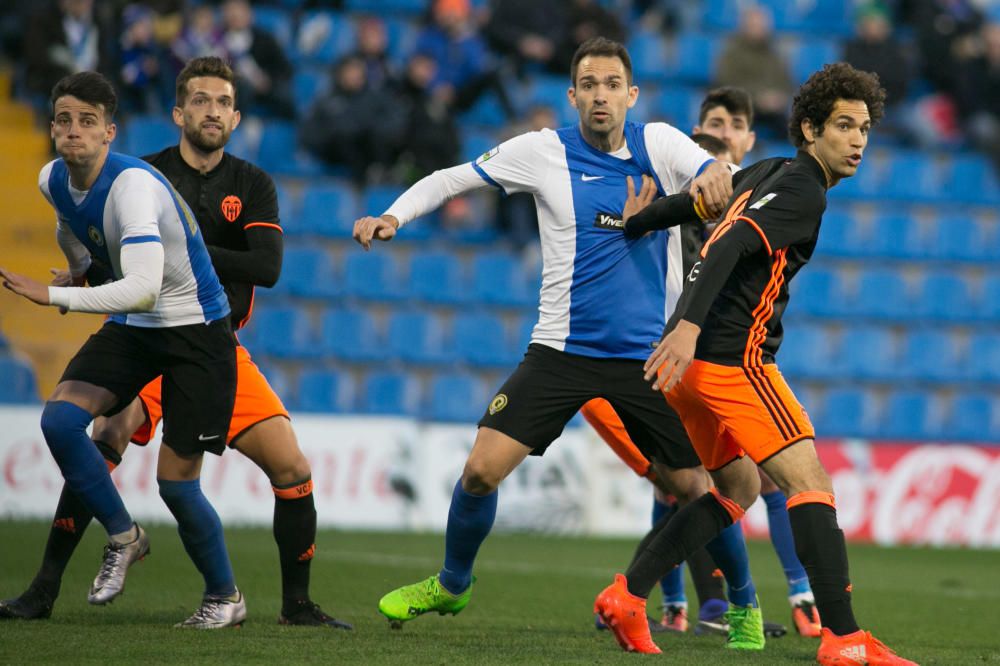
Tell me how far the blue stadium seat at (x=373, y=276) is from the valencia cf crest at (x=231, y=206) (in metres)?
8.36

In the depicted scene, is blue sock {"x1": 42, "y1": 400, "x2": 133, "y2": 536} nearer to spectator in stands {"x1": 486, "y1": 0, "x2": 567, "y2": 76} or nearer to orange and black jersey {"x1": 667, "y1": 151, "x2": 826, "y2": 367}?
orange and black jersey {"x1": 667, "y1": 151, "x2": 826, "y2": 367}

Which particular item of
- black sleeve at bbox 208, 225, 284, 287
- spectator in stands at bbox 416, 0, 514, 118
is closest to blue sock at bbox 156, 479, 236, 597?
black sleeve at bbox 208, 225, 284, 287

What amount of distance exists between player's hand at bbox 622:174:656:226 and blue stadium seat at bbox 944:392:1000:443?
33.4ft

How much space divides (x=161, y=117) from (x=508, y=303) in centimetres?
401

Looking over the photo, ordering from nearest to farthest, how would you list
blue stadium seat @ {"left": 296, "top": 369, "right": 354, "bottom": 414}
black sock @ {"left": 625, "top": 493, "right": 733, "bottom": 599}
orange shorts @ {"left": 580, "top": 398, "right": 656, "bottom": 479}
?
black sock @ {"left": 625, "top": 493, "right": 733, "bottom": 599} → orange shorts @ {"left": 580, "top": 398, "right": 656, "bottom": 479} → blue stadium seat @ {"left": 296, "top": 369, "right": 354, "bottom": 414}

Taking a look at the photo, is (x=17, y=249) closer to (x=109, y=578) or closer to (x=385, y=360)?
(x=385, y=360)

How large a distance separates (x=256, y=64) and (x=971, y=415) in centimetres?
828

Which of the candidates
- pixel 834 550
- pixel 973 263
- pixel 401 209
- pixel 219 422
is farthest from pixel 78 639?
pixel 973 263

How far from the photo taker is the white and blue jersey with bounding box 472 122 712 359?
601 cm

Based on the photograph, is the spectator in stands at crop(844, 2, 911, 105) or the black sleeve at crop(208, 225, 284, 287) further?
the spectator in stands at crop(844, 2, 911, 105)

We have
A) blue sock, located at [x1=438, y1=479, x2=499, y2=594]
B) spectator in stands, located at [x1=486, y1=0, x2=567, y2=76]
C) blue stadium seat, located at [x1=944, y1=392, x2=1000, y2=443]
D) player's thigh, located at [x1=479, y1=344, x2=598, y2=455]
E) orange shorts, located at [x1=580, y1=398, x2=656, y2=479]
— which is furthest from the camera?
spectator in stands, located at [x1=486, y1=0, x2=567, y2=76]

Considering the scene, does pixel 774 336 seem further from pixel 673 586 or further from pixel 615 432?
pixel 673 586

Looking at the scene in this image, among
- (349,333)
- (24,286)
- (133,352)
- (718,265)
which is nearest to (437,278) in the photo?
(349,333)

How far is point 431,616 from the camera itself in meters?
6.98
